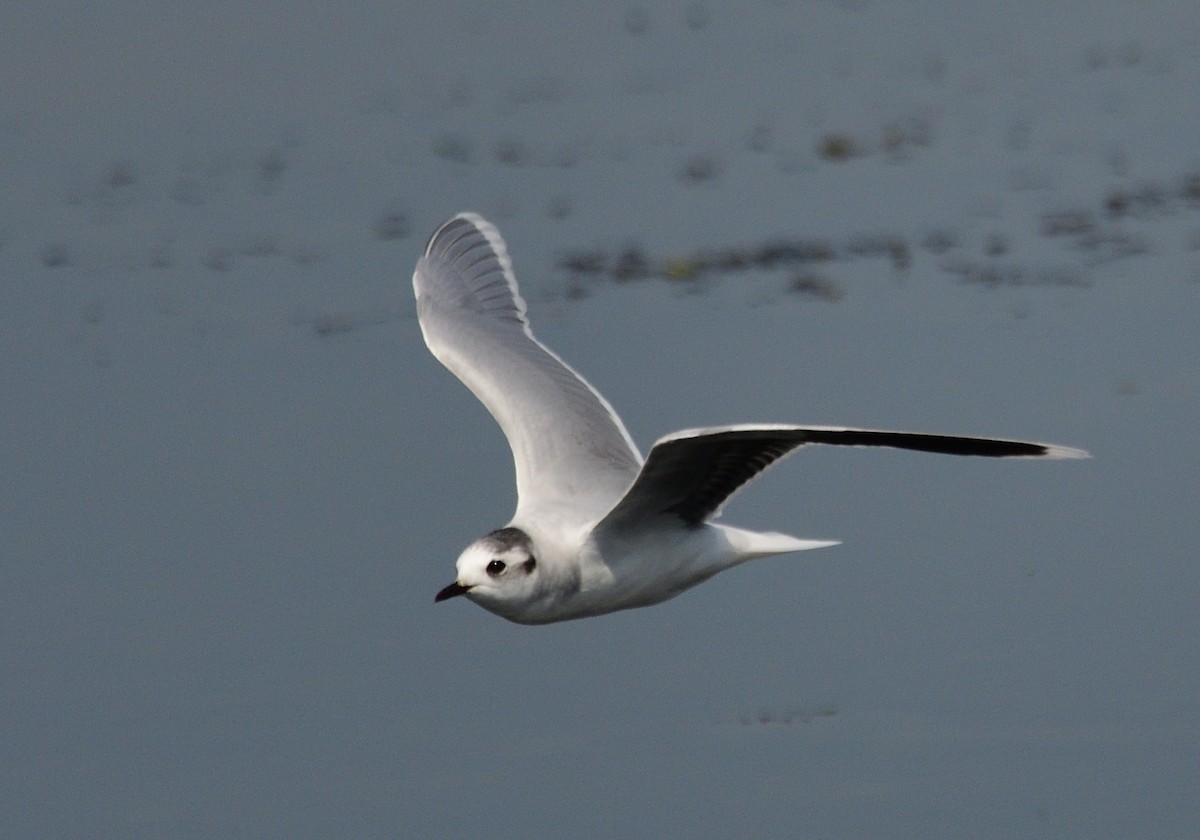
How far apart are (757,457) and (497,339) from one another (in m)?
2.08

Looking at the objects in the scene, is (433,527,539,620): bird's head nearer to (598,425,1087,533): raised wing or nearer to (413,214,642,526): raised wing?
(598,425,1087,533): raised wing

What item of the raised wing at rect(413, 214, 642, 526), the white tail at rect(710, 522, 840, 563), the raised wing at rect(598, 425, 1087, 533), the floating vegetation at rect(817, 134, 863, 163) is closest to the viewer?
the raised wing at rect(598, 425, 1087, 533)

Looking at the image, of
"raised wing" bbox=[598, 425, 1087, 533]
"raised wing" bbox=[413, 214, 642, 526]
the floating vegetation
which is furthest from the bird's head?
the floating vegetation

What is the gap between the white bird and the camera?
6.58 m

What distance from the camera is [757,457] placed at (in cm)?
686

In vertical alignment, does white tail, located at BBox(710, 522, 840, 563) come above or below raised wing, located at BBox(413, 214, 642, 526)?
below

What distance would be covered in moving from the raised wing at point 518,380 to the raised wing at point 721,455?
1.36 ft

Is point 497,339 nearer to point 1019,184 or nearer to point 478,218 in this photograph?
point 478,218

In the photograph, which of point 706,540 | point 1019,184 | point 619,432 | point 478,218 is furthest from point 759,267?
point 706,540

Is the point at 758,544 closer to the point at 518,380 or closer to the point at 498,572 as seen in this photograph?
the point at 498,572

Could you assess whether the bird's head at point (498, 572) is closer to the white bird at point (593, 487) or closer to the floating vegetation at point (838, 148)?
the white bird at point (593, 487)

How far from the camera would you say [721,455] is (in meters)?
6.82

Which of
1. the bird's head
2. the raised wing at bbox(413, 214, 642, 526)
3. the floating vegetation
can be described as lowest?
the bird's head

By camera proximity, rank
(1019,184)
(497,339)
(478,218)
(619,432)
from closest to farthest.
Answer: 1. (619,432)
2. (497,339)
3. (478,218)
4. (1019,184)
